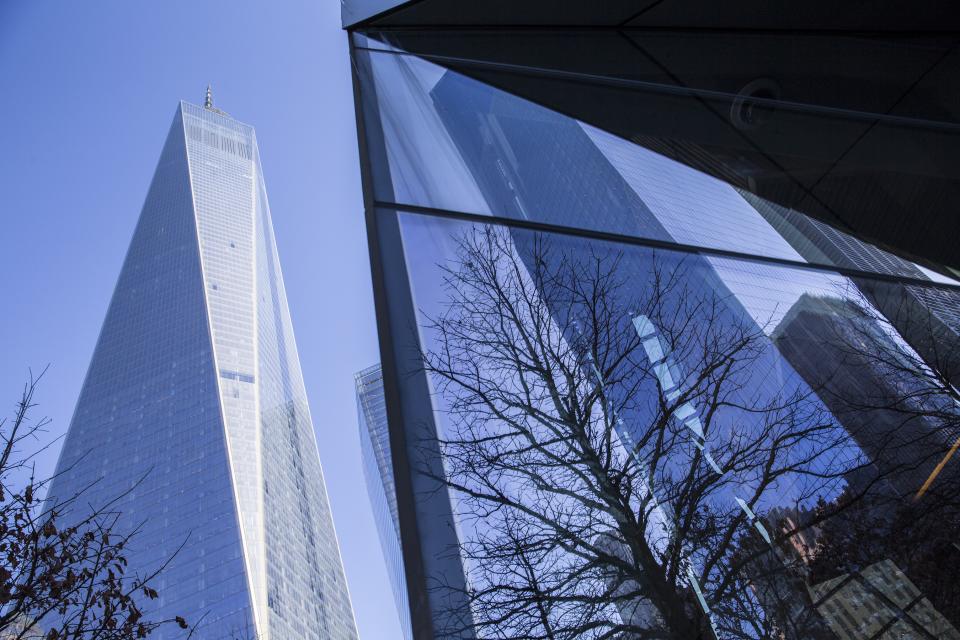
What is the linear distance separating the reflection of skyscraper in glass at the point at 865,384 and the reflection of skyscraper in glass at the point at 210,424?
56.9 meters

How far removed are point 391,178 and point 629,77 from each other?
1.11 m

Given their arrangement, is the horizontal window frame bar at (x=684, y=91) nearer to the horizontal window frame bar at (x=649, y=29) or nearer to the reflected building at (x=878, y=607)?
the horizontal window frame bar at (x=649, y=29)

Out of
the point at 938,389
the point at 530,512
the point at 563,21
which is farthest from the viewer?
the point at 563,21

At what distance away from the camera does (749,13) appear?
1374 millimetres

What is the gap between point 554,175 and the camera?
175cm

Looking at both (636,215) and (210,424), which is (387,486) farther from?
(210,424)

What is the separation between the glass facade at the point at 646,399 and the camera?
31.9 inches

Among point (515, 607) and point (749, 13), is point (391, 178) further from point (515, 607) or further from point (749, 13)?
point (515, 607)

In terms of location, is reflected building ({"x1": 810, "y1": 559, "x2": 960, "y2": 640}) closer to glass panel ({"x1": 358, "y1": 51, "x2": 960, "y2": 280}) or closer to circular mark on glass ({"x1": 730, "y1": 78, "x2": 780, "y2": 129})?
glass panel ({"x1": 358, "y1": 51, "x2": 960, "y2": 280})

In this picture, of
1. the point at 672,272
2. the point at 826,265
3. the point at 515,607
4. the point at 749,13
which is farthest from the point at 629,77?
the point at 515,607

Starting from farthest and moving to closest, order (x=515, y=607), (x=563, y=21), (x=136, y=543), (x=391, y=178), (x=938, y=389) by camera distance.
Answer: (x=136, y=543), (x=391, y=178), (x=563, y=21), (x=515, y=607), (x=938, y=389)

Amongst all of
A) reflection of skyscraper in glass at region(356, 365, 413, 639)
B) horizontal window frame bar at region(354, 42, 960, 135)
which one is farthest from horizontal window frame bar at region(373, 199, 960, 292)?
reflection of skyscraper in glass at region(356, 365, 413, 639)

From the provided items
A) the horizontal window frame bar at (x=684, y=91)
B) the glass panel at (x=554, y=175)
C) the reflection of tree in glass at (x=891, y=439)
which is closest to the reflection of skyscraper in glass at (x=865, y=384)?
the reflection of tree in glass at (x=891, y=439)

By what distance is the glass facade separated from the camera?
0.81 meters
